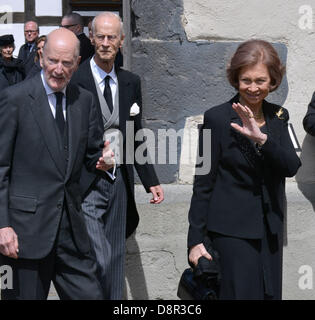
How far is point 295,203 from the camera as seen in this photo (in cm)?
478

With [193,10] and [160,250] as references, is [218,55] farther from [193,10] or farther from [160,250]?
[160,250]

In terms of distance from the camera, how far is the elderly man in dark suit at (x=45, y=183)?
331cm

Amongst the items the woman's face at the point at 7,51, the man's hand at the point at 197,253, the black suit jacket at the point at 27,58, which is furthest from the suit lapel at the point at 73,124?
the woman's face at the point at 7,51

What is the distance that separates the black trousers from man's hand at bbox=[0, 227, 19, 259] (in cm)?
10

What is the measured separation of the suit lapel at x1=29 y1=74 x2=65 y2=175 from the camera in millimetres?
3346

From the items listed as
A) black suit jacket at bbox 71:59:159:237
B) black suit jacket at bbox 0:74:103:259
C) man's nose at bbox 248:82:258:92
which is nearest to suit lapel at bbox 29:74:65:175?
black suit jacket at bbox 0:74:103:259

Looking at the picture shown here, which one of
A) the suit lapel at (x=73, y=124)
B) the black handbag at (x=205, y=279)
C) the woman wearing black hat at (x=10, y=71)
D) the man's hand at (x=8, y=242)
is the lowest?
the black handbag at (x=205, y=279)

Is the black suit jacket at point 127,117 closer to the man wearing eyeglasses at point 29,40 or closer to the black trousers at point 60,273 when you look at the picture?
the black trousers at point 60,273

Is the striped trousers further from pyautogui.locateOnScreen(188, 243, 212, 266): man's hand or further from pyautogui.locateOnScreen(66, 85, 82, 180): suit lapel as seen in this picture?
pyautogui.locateOnScreen(188, 243, 212, 266): man's hand

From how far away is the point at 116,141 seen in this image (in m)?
4.11

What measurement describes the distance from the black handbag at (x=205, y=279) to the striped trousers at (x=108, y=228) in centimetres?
81
